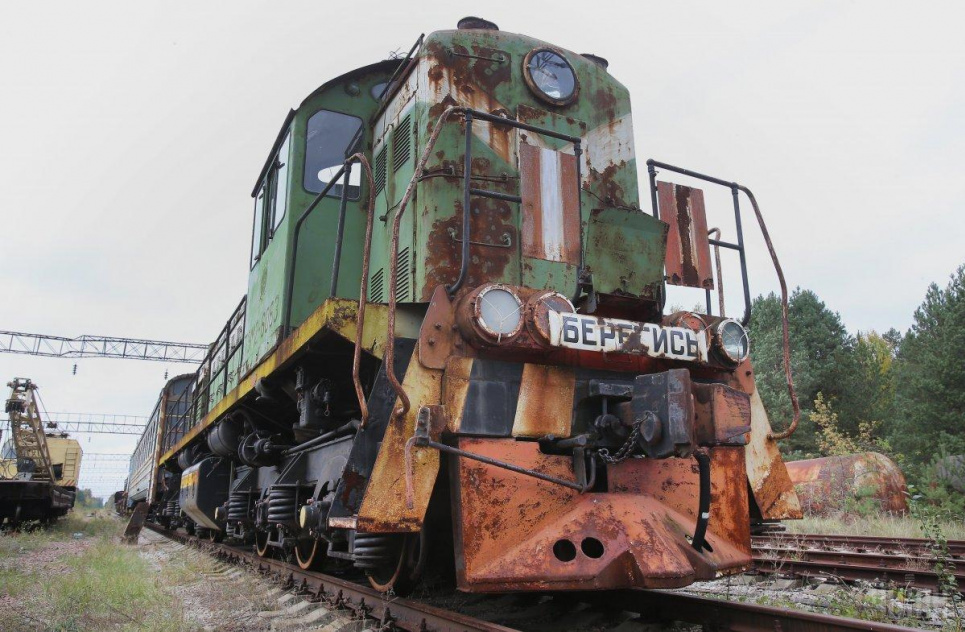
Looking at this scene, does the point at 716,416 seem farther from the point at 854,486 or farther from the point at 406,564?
the point at 854,486

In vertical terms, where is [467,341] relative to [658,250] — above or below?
below

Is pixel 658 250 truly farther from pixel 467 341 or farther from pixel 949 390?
pixel 949 390

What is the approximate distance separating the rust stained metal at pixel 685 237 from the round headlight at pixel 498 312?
148cm

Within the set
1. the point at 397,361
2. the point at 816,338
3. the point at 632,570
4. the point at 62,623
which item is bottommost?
the point at 62,623

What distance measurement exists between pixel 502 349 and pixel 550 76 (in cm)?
212

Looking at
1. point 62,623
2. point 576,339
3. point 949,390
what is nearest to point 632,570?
point 576,339

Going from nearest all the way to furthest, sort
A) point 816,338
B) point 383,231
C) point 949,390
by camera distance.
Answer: point 383,231, point 949,390, point 816,338

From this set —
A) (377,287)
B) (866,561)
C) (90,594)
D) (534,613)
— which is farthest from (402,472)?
(866,561)

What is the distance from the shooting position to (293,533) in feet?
16.4

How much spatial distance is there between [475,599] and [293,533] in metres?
1.55

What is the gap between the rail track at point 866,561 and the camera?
15.7 feet

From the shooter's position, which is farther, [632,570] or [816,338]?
[816,338]

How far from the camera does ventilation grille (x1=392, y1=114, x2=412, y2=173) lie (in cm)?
451

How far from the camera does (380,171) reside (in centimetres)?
497
